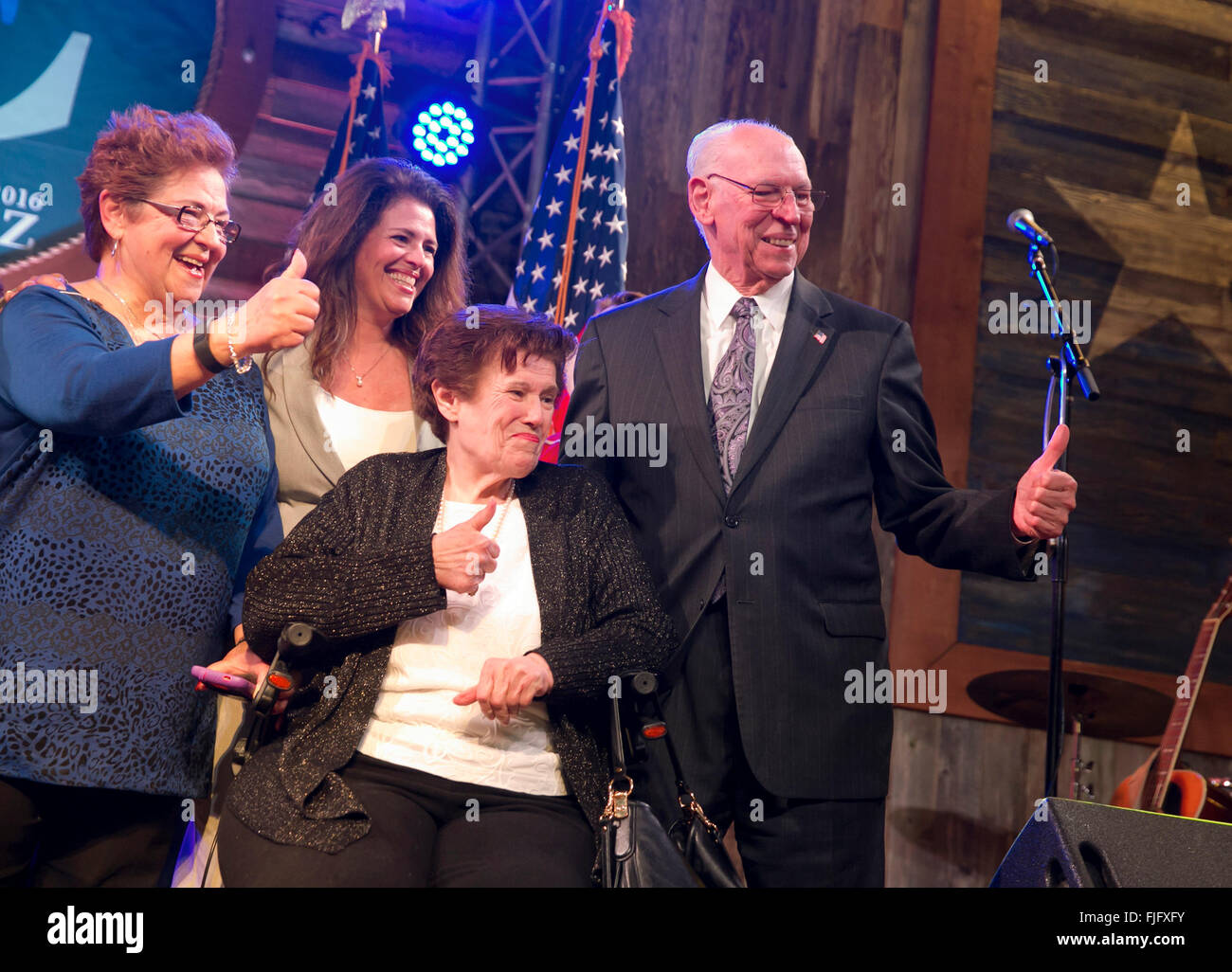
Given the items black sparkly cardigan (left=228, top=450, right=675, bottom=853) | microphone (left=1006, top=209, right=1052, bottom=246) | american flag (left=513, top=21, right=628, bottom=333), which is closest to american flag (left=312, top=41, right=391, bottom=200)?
american flag (left=513, top=21, right=628, bottom=333)

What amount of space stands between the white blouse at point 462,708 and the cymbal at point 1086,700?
6.85 ft

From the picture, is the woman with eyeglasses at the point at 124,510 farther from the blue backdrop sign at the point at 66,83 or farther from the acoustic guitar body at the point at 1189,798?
the acoustic guitar body at the point at 1189,798

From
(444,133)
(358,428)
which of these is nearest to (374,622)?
(358,428)

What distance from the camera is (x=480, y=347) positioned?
2096 mm

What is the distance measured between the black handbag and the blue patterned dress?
0.77 meters

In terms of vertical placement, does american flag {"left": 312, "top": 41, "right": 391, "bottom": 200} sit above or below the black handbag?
above

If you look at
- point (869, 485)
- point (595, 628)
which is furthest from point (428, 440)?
point (869, 485)

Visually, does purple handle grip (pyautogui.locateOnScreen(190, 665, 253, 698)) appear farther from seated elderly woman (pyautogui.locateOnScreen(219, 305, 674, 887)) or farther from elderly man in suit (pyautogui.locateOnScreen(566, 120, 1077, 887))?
elderly man in suit (pyautogui.locateOnScreen(566, 120, 1077, 887))

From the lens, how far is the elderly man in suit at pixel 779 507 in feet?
6.86

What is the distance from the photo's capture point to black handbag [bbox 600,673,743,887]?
167 cm

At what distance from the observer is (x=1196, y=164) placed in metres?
4.52

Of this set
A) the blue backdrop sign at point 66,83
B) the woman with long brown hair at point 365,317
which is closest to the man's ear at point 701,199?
the woman with long brown hair at point 365,317
